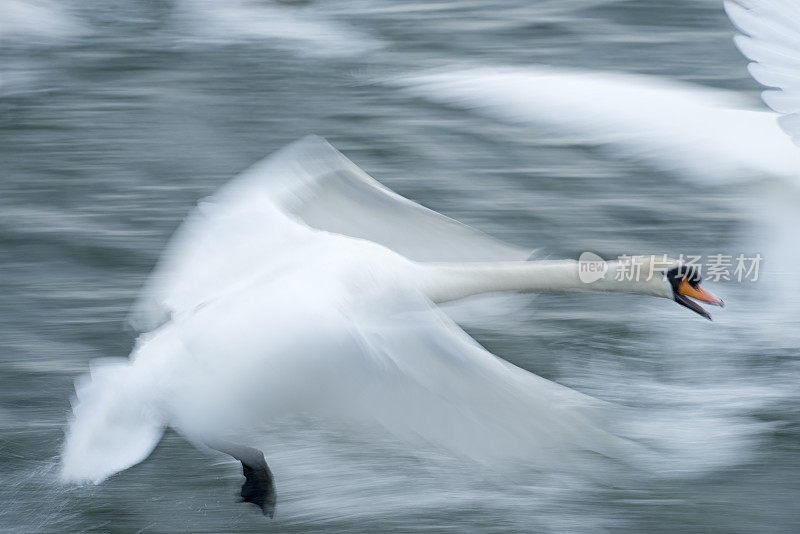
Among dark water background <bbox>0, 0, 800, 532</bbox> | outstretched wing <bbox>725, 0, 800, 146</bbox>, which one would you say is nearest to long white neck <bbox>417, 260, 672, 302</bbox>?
dark water background <bbox>0, 0, 800, 532</bbox>

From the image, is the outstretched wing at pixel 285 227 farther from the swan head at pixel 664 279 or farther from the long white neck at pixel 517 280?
the swan head at pixel 664 279

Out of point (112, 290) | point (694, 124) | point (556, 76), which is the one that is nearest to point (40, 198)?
point (112, 290)

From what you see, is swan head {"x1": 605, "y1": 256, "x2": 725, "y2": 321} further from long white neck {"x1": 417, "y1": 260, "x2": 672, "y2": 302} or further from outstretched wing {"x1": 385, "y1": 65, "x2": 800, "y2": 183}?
outstretched wing {"x1": 385, "y1": 65, "x2": 800, "y2": 183}

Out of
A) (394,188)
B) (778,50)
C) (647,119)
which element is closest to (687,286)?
(778,50)

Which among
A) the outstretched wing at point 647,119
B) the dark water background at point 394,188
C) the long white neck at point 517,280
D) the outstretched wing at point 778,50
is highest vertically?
the outstretched wing at point 778,50

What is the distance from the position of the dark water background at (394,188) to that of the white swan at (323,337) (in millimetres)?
307

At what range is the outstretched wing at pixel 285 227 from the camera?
370 cm

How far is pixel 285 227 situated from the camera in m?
3.84

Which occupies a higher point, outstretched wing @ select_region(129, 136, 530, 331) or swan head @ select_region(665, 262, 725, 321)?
outstretched wing @ select_region(129, 136, 530, 331)

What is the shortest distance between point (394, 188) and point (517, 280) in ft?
6.30

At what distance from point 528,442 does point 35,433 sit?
67.5 inches

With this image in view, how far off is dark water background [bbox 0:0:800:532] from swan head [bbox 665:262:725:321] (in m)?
0.33

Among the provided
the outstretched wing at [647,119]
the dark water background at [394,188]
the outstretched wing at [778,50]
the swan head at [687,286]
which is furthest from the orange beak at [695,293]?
the outstretched wing at [647,119]

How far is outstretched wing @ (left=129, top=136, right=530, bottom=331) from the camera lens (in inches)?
146
